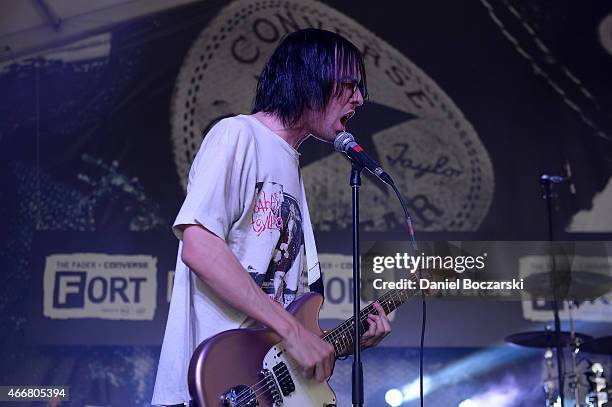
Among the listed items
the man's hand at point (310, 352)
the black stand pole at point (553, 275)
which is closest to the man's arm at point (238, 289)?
the man's hand at point (310, 352)

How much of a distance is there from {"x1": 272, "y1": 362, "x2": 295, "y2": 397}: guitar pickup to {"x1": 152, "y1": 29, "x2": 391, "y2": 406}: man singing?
0.22 ft

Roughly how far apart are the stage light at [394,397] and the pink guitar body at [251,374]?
211 centimetres

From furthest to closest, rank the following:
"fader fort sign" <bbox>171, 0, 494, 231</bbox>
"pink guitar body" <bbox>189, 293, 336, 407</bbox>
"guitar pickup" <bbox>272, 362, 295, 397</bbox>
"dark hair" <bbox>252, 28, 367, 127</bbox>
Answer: "fader fort sign" <bbox>171, 0, 494, 231</bbox> < "dark hair" <bbox>252, 28, 367, 127</bbox> < "guitar pickup" <bbox>272, 362, 295, 397</bbox> < "pink guitar body" <bbox>189, 293, 336, 407</bbox>

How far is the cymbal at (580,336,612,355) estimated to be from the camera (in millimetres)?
3600

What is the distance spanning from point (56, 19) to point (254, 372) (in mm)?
3283

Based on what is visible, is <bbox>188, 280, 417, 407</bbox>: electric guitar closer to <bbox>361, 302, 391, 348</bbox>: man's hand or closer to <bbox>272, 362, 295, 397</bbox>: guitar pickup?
<bbox>272, 362, 295, 397</bbox>: guitar pickup

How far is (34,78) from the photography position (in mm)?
4070

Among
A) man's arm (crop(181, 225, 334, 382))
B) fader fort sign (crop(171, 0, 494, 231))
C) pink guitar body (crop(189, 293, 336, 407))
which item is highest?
fader fort sign (crop(171, 0, 494, 231))

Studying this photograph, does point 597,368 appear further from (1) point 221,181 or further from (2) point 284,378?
(1) point 221,181

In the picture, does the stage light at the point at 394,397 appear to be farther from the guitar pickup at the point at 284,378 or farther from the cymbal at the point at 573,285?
the guitar pickup at the point at 284,378

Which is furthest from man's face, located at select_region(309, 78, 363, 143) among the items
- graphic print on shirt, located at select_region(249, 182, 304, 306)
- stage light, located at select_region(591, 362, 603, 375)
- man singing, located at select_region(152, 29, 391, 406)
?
stage light, located at select_region(591, 362, 603, 375)

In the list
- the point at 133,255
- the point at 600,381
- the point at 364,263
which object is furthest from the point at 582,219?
the point at 133,255

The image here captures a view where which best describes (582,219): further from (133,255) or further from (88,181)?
(88,181)

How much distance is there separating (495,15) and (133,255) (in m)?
2.55
